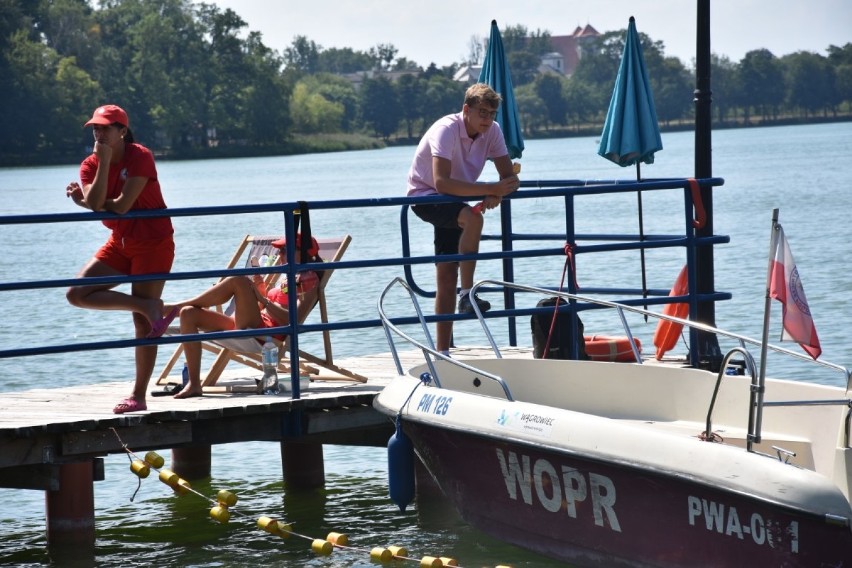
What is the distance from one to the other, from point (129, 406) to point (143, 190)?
4.03 feet

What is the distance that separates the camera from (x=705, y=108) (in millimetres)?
10742

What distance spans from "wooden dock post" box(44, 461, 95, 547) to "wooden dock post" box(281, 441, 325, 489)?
5.65ft

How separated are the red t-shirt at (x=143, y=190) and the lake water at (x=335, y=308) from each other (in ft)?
6.54

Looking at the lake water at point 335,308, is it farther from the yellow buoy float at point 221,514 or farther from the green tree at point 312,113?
the green tree at point 312,113

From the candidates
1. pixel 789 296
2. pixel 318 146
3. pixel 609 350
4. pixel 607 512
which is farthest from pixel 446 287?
pixel 318 146

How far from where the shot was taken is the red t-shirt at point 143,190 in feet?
27.3

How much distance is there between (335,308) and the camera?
77.9 feet

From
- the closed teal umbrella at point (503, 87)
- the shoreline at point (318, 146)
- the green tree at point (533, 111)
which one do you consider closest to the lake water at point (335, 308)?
the closed teal umbrella at point (503, 87)

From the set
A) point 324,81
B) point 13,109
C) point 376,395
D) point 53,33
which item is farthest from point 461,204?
point 324,81

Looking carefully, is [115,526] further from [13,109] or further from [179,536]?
[13,109]

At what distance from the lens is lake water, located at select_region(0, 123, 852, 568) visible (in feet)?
30.5

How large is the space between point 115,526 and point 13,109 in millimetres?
106859

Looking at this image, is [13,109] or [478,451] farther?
[13,109]

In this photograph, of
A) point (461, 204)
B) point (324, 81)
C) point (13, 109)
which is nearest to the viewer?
point (461, 204)
